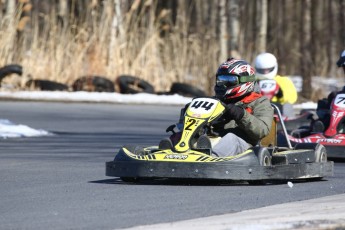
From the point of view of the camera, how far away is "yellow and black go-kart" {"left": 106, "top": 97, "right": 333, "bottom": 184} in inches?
379

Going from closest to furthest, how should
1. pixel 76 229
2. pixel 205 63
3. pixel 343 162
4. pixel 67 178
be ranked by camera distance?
pixel 76 229 < pixel 67 178 < pixel 343 162 < pixel 205 63

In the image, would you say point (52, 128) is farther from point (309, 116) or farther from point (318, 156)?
point (318, 156)

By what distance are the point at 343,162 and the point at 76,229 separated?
273 inches

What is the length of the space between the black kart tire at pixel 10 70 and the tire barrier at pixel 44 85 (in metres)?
0.68

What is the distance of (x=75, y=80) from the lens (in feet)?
81.4

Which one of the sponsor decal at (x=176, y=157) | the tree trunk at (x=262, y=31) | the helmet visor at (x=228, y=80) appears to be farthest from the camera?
the tree trunk at (x=262, y=31)

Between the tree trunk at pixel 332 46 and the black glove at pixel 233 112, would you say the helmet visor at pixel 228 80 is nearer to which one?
the black glove at pixel 233 112

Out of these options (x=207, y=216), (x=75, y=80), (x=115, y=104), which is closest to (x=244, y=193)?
(x=207, y=216)

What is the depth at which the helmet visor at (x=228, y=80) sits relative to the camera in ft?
34.8

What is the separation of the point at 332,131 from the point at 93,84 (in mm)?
11364

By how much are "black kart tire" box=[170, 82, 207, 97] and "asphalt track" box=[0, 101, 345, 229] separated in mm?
9567

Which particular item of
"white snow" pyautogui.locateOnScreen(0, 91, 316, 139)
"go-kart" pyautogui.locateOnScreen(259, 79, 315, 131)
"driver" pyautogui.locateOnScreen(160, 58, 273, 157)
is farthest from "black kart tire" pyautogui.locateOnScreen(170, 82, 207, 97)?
"driver" pyautogui.locateOnScreen(160, 58, 273, 157)

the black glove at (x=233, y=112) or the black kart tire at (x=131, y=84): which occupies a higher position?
the black glove at (x=233, y=112)

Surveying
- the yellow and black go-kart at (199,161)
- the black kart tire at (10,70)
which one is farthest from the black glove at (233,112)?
the black kart tire at (10,70)
